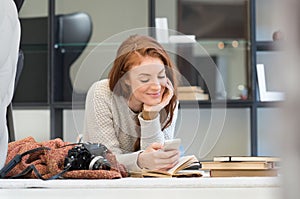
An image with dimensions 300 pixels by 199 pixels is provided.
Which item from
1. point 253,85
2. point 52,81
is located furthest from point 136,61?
point 52,81

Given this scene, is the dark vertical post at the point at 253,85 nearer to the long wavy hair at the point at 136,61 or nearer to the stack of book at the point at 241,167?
the long wavy hair at the point at 136,61

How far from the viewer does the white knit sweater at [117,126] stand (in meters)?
1.31

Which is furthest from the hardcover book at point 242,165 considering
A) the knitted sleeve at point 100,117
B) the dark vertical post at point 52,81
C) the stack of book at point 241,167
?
the dark vertical post at point 52,81

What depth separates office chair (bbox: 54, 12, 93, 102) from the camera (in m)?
3.54

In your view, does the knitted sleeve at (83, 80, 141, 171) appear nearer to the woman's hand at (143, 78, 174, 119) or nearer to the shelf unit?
the woman's hand at (143, 78, 174, 119)

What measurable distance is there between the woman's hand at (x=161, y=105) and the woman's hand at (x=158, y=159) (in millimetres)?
80

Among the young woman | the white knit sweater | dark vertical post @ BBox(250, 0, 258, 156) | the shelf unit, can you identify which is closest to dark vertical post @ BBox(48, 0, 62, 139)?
the shelf unit

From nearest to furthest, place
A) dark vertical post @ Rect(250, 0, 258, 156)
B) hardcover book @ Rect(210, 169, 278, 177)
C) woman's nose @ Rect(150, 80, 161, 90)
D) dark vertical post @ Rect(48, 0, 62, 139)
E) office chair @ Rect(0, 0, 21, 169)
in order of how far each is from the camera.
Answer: office chair @ Rect(0, 0, 21, 169) → hardcover book @ Rect(210, 169, 278, 177) → woman's nose @ Rect(150, 80, 161, 90) → dark vertical post @ Rect(250, 0, 258, 156) → dark vertical post @ Rect(48, 0, 62, 139)

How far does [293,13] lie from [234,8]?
429 cm

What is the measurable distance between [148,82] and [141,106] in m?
0.09

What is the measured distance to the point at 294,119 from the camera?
13 cm

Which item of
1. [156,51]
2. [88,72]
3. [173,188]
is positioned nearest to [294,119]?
[173,188]

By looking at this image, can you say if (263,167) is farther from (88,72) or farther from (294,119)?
(294,119)

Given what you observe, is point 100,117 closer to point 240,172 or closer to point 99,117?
point 99,117
